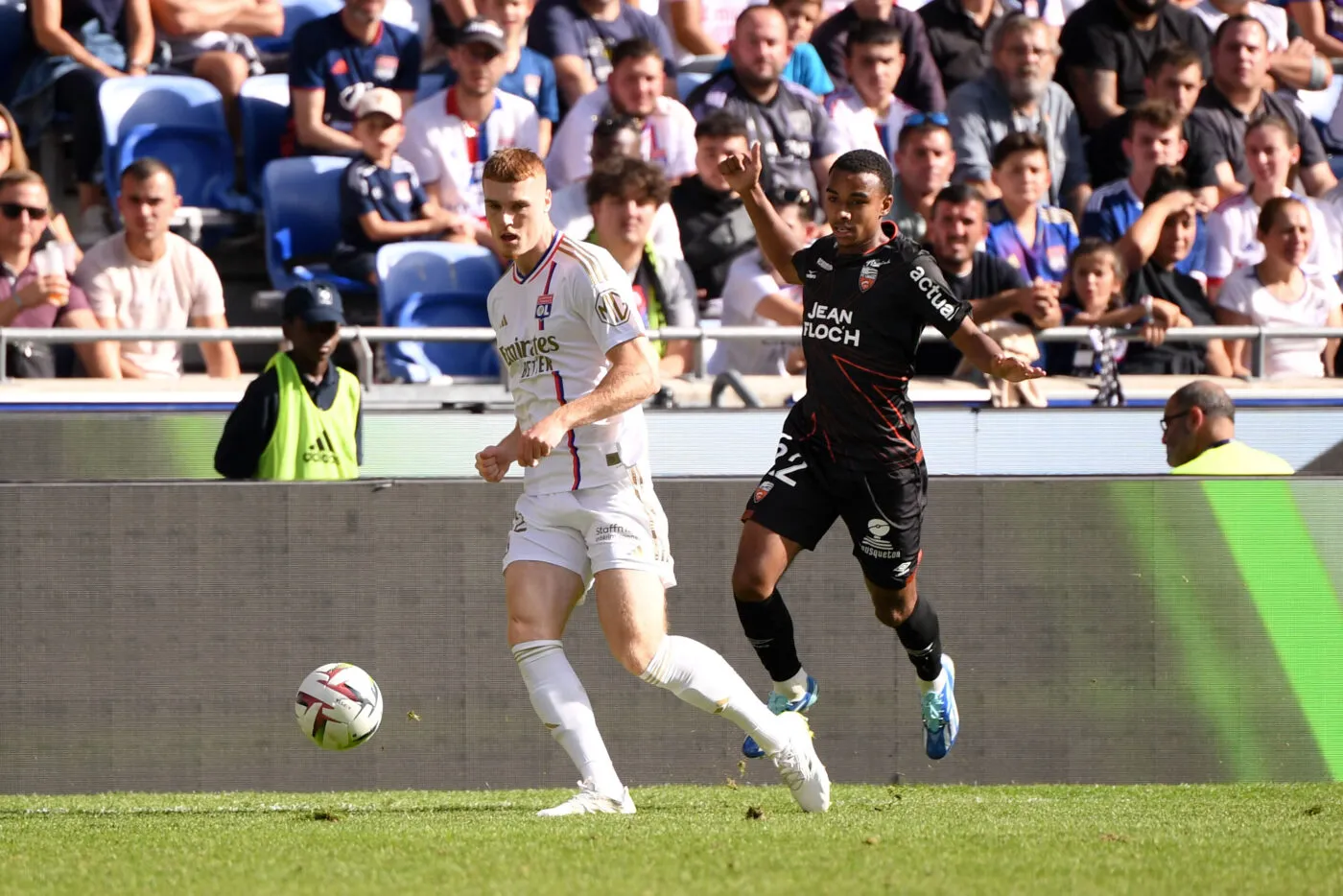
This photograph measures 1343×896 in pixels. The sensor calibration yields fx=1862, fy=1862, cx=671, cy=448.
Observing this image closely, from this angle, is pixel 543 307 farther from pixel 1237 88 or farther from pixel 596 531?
pixel 1237 88

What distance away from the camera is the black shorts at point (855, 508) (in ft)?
23.1

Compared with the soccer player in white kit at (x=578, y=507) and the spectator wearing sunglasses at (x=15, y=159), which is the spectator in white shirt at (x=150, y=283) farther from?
the soccer player in white kit at (x=578, y=507)

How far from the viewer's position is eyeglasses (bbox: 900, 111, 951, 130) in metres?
12.3

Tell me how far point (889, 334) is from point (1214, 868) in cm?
254

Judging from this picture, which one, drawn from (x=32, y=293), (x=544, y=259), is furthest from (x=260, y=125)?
(x=544, y=259)

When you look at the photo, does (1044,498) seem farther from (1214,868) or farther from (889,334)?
(1214,868)

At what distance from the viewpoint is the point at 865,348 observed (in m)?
6.95

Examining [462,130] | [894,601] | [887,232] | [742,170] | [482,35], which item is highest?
[482,35]

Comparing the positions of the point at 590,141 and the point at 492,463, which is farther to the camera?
the point at 590,141

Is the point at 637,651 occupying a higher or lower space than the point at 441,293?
lower

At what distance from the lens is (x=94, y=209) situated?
12.3 meters

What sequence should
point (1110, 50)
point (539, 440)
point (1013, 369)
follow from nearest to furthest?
point (539, 440) → point (1013, 369) → point (1110, 50)

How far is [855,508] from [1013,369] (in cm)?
90

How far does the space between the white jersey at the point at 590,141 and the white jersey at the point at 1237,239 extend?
3659 mm
